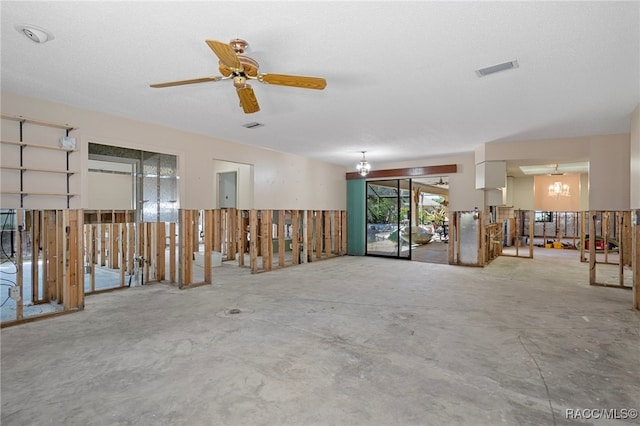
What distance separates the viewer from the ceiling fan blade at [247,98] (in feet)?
10.1

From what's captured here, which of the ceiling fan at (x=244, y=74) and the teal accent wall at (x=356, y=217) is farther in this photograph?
the teal accent wall at (x=356, y=217)

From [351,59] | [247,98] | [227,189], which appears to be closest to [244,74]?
[247,98]

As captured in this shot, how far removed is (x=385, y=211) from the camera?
9.70m

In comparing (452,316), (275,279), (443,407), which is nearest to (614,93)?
(452,316)

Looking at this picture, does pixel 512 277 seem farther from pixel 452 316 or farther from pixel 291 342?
pixel 291 342

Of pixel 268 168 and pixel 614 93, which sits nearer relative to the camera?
pixel 614 93

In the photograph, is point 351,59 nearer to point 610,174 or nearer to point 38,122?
point 38,122

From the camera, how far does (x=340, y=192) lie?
33.1 ft

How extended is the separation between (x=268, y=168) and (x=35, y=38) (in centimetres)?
517

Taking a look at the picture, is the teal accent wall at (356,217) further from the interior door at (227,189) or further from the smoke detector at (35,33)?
the smoke detector at (35,33)

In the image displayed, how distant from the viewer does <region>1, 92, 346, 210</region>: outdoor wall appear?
15.1 ft

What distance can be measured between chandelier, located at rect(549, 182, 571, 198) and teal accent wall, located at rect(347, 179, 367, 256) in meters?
7.58

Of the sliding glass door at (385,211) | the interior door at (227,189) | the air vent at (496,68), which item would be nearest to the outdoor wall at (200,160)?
the sliding glass door at (385,211)

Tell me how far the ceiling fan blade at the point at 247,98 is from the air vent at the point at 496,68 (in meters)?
2.45
